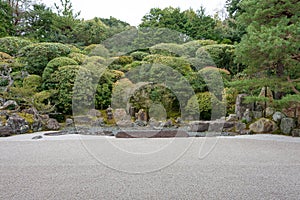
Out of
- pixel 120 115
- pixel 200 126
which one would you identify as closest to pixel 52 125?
pixel 120 115

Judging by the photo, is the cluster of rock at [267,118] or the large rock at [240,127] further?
the large rock at [240,127]

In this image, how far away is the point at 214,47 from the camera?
8.39 m

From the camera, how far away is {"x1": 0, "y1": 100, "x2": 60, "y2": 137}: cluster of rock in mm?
Result: 4996

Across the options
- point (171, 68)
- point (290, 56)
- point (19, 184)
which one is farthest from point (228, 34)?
point (19, 184)

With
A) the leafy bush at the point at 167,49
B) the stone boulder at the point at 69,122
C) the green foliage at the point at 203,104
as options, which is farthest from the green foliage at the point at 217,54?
the stone boulder at the point at 69,122

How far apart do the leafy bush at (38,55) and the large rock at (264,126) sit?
622 centimetres

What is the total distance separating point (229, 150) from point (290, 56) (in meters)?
2.47

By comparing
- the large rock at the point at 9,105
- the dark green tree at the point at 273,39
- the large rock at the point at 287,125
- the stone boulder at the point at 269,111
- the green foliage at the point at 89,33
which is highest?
the green foliage at the point at 89,33

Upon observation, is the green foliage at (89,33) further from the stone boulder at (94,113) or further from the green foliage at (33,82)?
the stone boulder at (94,113)

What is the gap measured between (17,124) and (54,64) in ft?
8.97

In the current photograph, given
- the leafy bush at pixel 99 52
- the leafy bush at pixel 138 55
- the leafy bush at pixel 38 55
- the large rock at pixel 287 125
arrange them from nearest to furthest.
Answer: the large rock at pixel 287 125, the leafy bush at pixel 38 55, the leafy bush at pixel 99 52, the leafy bush at pixel 138 55

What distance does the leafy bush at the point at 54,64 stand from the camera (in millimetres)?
7312

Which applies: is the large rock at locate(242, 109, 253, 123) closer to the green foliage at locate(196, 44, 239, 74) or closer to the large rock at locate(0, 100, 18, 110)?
the green foliage at locate(196, 44, 239, 74)

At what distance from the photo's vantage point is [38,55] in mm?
7879
